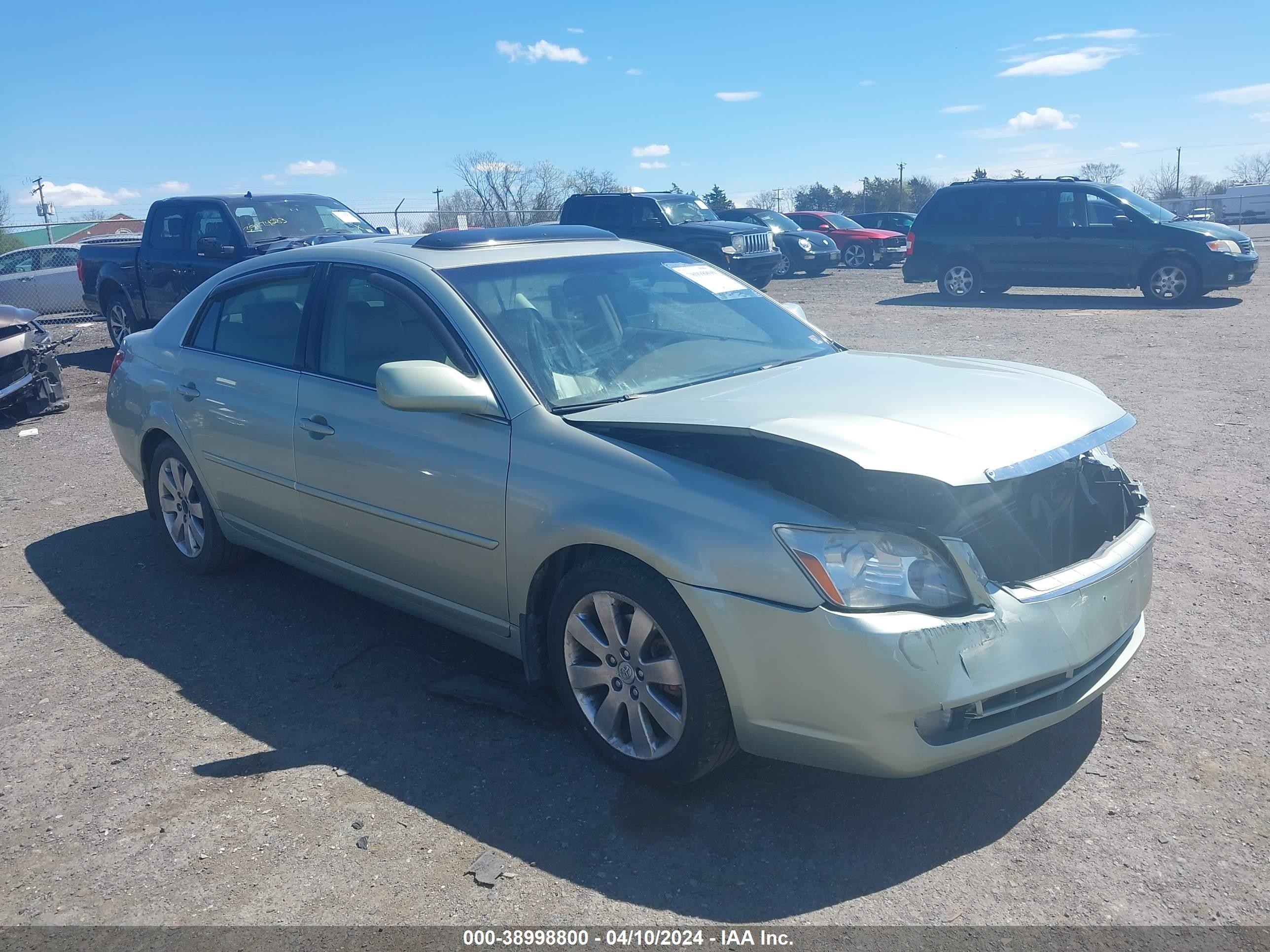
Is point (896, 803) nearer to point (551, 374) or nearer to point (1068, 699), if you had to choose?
point (1068, 699)

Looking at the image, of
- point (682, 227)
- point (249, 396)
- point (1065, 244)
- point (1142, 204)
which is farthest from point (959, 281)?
point (249, 396)

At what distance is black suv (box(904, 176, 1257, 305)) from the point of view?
1533 centimetres

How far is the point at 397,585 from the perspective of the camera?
4117 mm

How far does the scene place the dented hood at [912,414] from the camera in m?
2.95

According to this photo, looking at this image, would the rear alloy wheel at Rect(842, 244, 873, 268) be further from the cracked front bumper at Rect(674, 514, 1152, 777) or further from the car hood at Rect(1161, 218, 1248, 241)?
the cracked front bumper at Rect(674, 514, 1152, 777)

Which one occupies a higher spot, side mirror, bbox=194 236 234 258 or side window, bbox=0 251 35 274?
side window, bbox=0 251 35 274

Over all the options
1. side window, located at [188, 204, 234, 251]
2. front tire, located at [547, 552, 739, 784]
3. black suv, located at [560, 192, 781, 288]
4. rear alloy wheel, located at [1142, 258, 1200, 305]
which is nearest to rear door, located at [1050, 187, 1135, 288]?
rear alloy wheel, located at [1142, 258, 1200, 305]

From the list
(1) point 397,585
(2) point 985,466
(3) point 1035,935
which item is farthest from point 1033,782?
(1) point 397,585

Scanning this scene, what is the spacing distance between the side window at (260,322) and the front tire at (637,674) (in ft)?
6.55

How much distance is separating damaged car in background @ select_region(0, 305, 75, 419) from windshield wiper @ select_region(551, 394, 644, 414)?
807cm

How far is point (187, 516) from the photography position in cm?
540

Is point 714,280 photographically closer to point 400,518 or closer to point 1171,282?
point 400,518

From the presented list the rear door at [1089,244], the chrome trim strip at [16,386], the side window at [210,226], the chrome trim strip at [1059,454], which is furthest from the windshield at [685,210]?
the chrome trim strip at [1059,454]

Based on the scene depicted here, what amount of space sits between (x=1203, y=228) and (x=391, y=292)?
15.0 metres
